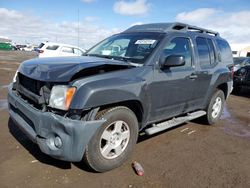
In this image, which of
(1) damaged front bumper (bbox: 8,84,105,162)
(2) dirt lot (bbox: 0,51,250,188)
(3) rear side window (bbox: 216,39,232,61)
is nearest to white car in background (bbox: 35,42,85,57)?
(3) rear side window (bbox: 216,39,232,61)

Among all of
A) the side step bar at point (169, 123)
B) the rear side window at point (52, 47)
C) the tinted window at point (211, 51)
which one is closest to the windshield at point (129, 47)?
the side step bar at point (169, 123)

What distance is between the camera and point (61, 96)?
3.04m

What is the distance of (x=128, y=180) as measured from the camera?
10.8 ft

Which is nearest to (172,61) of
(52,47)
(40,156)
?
(40,156)

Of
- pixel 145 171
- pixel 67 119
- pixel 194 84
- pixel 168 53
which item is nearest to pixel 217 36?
pixel 194 84

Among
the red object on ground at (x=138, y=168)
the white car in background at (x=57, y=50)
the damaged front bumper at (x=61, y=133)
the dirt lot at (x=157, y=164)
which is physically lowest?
the dirt lot at (x=157, y=164)

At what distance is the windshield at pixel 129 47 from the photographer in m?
4.05

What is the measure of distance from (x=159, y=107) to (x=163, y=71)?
55cm

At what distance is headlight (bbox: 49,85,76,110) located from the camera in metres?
2.98

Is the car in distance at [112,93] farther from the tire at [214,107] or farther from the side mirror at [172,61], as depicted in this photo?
the tire at [214,107]

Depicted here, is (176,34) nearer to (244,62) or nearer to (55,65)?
(55,65)

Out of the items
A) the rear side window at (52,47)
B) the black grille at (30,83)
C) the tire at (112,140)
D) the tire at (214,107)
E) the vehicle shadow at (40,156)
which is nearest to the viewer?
the tire at (112,140)

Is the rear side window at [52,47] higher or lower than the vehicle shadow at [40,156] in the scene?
higher

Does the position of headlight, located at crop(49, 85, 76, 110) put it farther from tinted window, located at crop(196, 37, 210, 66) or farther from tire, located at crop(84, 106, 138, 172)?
tinted window, located at crop(196, 37, 210, 66)
